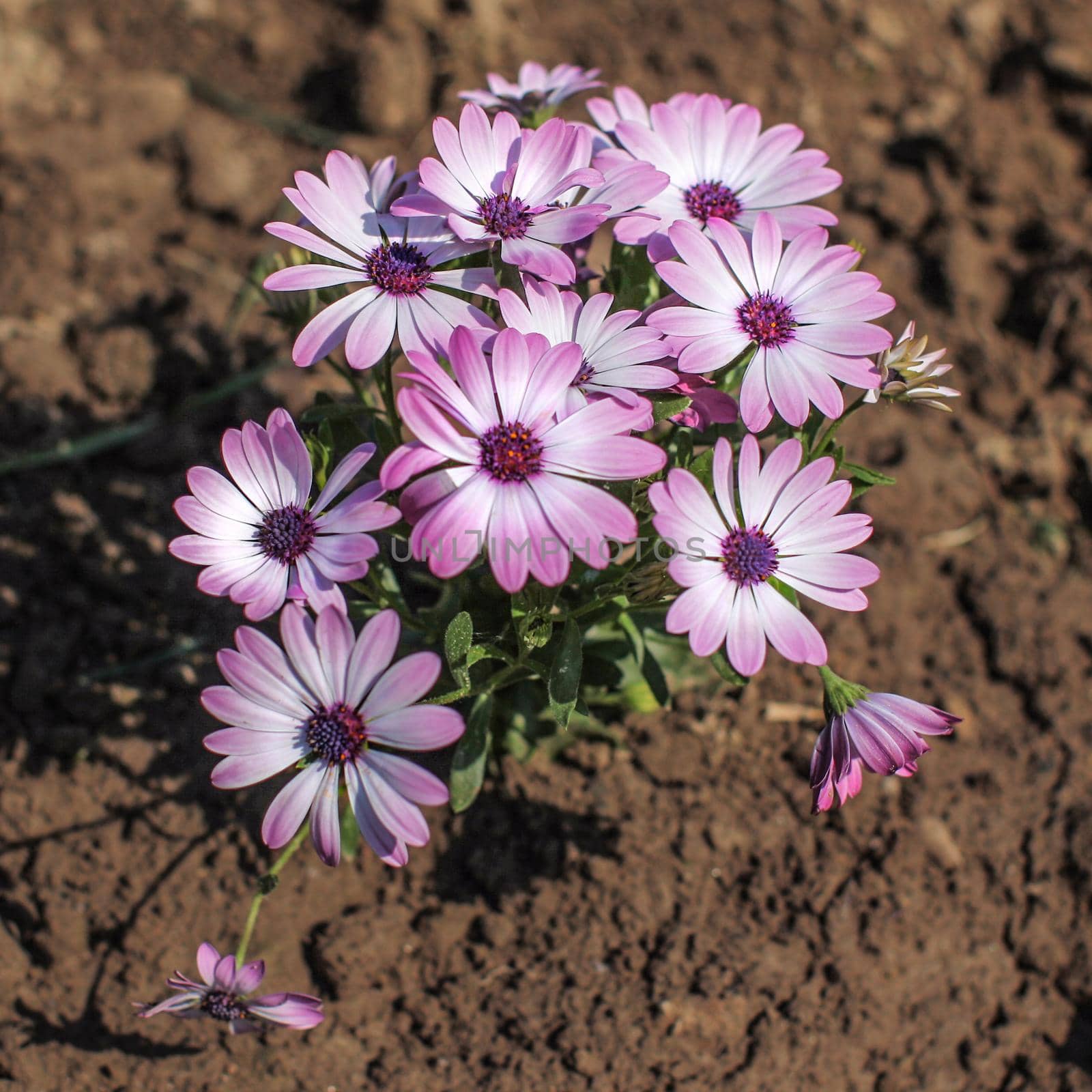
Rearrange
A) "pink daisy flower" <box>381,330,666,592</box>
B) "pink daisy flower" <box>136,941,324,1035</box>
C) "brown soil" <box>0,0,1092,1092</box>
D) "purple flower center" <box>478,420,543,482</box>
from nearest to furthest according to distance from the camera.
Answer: "pink daisy flower" <box>381,330,666,592</box>
"purple flower center" <box>478,420,543,482</box>
"pink daisy flower" <box>136,941,324,1035</box>
"brown soil" <box>0,0,1092,1092</box>

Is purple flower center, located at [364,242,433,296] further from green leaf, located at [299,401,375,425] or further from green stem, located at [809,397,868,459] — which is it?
green stem, located at [809,397,868,459]

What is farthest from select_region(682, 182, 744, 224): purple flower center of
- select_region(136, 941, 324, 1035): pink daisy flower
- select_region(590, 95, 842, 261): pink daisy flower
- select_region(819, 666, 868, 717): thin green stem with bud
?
select_region(136, 941, 324, 1035): pink daisy flower

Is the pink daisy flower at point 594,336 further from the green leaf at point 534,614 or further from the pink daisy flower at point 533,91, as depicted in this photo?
the pink daisy flower at point 533,91

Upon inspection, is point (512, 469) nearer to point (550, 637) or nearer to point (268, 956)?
point (550, 637)

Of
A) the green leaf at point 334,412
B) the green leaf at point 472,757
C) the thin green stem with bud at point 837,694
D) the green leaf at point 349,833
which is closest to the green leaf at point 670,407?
the thin green stem with bud at point 837,694

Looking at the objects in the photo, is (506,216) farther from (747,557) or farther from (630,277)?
(747,557)

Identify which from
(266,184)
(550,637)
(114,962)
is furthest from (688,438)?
(266,184)
